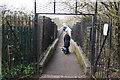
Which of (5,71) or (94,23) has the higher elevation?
(94,23)

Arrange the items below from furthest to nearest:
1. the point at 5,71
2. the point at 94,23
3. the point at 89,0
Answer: the point at 89,0 < the point at 94,23 < the point at 5,71

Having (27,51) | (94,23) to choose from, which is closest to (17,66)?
(27,51)

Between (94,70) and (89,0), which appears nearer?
(94,70)

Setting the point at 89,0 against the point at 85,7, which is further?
the point at 85,7

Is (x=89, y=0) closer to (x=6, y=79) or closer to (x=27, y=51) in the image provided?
(x=27, y=51)

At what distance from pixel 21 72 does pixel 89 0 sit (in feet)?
Result: 16.9

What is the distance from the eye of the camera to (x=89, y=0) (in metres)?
8.04

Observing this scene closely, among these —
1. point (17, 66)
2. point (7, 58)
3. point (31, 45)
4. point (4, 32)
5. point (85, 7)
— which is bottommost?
point (17, 66)

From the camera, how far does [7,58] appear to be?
222 inches

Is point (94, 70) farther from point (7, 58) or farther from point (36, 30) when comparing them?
point (7, 58)

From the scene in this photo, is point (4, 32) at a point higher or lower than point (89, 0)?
lower

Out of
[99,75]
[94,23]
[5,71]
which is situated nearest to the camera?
[99,75]

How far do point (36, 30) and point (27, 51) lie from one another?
967 millimetres

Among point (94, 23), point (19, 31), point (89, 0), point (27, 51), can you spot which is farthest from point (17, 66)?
point (89, 0)
